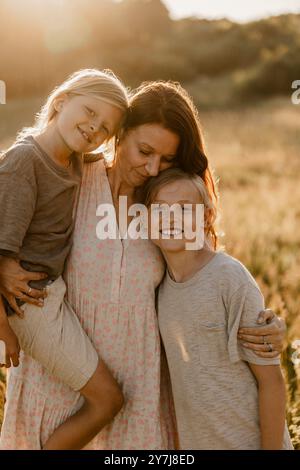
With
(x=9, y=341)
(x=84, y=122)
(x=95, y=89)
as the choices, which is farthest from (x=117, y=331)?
(x=95, y=89)

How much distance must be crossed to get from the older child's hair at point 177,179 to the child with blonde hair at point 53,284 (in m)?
0.31

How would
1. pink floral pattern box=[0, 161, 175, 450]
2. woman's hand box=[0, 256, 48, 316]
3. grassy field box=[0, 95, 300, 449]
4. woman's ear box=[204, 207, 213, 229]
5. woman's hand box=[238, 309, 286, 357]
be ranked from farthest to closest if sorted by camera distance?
grassy field box=[0, 95, 300, 449] → woman's ear box=[204, 207, 213, 229] → pink floral pattern box=[0, 161, 175, 450] → woman's hand box=[0, 256, 48, 316] → woman's hand box=[238, 309, 286, 357]

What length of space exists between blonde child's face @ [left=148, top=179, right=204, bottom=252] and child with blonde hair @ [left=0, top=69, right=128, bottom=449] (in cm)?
35

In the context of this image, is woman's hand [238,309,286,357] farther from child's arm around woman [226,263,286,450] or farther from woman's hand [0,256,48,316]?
woman's hand [0,256,48,316]

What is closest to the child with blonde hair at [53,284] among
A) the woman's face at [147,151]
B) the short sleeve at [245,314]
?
the woman's face at [147,151]

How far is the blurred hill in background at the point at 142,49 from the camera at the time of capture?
84.8 feet

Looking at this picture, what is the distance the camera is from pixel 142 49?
3012 cm

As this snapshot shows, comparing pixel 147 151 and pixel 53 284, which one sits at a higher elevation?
pixel 147 151

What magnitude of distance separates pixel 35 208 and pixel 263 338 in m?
1.02

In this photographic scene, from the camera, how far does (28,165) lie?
2398mm

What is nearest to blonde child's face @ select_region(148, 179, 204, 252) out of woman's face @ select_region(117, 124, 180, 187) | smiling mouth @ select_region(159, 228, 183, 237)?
smiling mouth @ select_region(159, 228, 183, 237)

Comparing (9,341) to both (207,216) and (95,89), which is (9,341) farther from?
(95,89)

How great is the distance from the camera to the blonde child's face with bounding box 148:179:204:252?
98.0 inches

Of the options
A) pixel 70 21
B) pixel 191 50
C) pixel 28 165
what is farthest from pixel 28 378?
pixel 191 50
